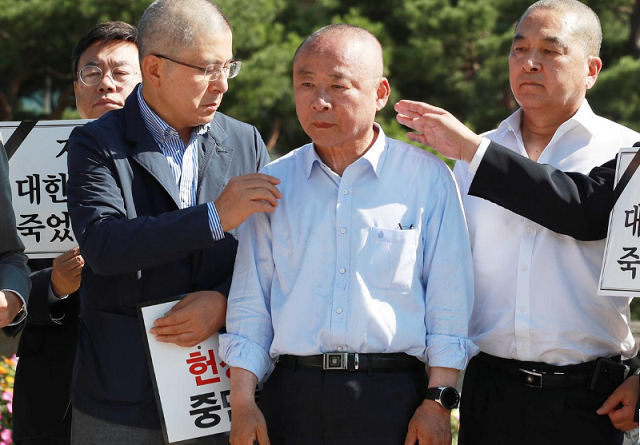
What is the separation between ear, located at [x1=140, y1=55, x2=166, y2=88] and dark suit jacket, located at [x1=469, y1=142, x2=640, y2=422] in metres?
1.19

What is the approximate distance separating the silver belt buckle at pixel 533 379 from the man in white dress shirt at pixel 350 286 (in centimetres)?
31

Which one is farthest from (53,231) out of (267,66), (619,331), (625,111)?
(625,111)

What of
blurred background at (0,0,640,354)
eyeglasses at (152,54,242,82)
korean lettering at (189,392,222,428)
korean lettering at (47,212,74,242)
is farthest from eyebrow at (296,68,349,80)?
blurred background at (0,0,640,354)

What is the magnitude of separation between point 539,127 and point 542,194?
50 centimetres

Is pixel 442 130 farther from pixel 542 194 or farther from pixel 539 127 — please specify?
pixel 539 127

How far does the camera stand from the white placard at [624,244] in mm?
3037

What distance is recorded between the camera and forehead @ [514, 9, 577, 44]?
3.46 m

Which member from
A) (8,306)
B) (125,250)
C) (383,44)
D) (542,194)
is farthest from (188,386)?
(383,44)

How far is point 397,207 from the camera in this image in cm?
321

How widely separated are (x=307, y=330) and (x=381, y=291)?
281mm

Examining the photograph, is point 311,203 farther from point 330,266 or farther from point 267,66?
point 267,66

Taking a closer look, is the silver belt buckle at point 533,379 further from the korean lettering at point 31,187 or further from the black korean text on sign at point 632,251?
the korean lettering at point 31,187

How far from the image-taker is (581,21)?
3.50m

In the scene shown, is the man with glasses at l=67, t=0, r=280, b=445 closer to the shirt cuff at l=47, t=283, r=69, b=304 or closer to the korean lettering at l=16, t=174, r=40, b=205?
the shirt cuff at l=47, t=283, r=69, b=304
